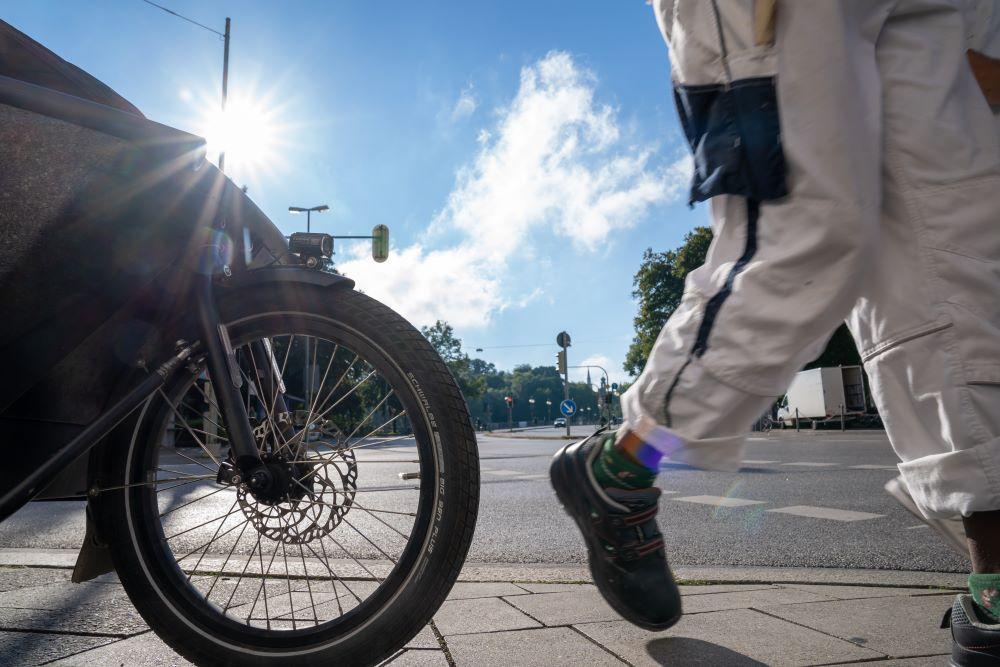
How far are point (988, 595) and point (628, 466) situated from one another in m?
0.72

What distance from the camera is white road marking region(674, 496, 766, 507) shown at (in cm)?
543

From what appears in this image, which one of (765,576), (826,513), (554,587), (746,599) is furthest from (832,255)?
(826,513)

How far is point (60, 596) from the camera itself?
252 cm

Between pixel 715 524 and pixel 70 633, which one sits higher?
pixel 70 633

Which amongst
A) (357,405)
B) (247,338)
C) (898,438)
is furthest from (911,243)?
(247,338)

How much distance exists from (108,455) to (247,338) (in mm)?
439

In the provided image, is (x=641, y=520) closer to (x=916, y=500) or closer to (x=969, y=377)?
(x=916, y=500)

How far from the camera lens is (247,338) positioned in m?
1.75

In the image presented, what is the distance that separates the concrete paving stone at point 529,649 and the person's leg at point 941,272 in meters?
0.82

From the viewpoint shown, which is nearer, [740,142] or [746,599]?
[740,142]

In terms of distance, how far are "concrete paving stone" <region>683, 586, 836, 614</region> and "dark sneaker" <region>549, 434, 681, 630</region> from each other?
2.13ft

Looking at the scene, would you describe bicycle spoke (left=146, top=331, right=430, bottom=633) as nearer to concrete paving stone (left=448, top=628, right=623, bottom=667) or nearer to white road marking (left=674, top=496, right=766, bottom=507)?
concrete paving stone (left=448, top=628, right=623, bottom=667)

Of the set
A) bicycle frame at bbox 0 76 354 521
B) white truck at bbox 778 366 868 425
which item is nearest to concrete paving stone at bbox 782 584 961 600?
bicycle frame at bbox 0 76 354 521

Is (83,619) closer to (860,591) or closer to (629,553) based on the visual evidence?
(629,553)
